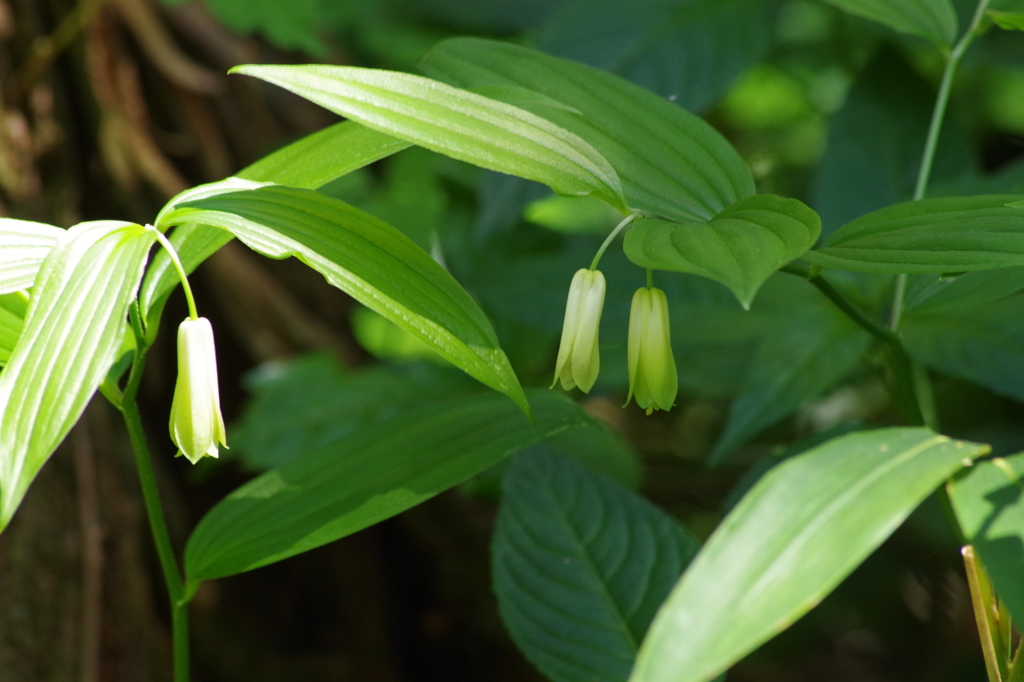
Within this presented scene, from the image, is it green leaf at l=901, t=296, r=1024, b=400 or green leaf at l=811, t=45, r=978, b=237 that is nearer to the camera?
green leaf at l=901, t=296, r=1024, b=400

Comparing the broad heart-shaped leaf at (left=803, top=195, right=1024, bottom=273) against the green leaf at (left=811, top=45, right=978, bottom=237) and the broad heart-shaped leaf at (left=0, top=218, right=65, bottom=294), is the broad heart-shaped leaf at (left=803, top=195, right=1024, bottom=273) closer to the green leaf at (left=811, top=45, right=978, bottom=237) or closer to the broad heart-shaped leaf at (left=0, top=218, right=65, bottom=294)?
the broad heart-shaped leaf at (left=0, top=218, right=65, bottom=294)

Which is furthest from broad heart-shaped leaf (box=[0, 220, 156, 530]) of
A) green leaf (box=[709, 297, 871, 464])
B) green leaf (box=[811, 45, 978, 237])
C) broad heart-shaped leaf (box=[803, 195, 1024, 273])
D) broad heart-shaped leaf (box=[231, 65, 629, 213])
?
green leaf (box=[811, 45, 978, 237])

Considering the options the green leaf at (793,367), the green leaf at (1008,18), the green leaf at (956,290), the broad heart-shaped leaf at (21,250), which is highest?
the green leaf at (1008,18)

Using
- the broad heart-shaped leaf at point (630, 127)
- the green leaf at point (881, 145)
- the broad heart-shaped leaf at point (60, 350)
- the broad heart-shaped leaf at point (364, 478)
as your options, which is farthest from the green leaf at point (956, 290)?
the broad heart-shaped leaf at point (60, 350)

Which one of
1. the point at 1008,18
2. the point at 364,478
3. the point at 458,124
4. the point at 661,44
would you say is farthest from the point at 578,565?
the point at 661,44

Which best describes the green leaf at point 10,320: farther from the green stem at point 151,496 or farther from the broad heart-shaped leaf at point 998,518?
the broad heart-shaped leaf at point 998,518

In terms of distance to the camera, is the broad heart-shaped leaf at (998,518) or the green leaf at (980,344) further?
the green leaf at (980,344)

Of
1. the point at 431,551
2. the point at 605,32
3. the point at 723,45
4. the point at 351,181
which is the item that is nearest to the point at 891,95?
the point at 723,45
